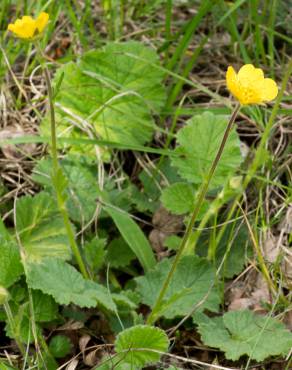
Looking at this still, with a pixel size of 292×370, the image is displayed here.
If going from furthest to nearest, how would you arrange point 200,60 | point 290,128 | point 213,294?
1. point 200,60
2. point 290,128
3. point 213,294

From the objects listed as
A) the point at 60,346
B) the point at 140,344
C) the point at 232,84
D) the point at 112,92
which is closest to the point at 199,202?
the point at 232,84

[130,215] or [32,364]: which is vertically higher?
[130,215]

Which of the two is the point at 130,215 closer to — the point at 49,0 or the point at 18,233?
the point at 18,233

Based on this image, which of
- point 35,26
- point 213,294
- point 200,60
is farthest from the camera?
point 200,60

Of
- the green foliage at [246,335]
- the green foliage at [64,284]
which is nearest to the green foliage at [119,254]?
the green foliage at [64,284]

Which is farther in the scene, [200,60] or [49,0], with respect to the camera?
[200,60]

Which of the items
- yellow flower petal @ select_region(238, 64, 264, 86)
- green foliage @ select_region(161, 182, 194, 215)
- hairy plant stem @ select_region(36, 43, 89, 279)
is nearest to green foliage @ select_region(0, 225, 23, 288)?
hairy plant stem @ select_region(36, 43, 89, 279)

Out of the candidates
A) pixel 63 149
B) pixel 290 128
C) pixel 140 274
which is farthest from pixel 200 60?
pixel 140 274

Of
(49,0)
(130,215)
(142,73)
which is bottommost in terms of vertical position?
(130,215)
